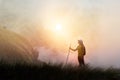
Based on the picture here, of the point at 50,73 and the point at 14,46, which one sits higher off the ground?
the point at 14,46

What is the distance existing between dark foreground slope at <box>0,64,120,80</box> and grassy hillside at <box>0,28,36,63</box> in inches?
147

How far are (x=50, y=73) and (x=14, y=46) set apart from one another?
554 cm

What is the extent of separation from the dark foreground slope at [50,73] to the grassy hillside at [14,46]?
3.75 meters

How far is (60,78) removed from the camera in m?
12.2

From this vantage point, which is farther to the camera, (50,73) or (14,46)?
(14,46)

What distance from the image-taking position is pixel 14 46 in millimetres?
17453

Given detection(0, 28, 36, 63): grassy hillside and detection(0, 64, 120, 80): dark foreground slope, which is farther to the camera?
detection(0, 28, 36, 63): grassy hillside

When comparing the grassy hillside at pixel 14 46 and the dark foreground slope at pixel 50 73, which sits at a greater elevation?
the grassy hillside at pixel 14 46

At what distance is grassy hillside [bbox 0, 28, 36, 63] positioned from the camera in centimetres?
1662

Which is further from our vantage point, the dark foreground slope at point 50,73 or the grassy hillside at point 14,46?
A: the grassy hillside at point 14,46

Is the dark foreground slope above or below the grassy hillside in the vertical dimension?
below

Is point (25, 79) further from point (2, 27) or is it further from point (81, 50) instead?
point (2, 27)

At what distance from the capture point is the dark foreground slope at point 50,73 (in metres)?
11.5

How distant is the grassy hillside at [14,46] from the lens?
16.6m
